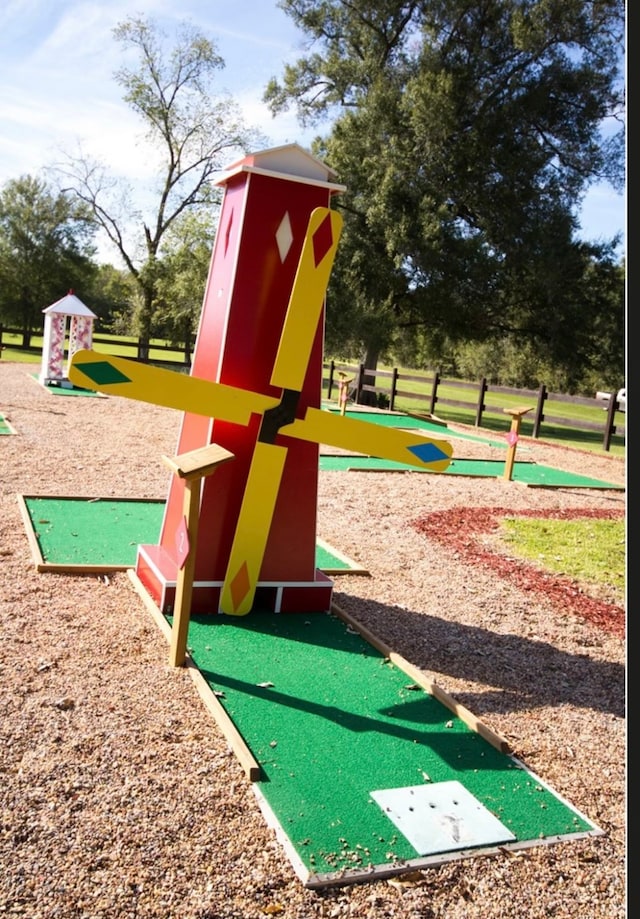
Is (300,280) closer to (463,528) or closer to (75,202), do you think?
(463,528)

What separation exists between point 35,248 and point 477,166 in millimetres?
25319

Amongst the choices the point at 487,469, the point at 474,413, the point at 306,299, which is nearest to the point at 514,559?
the point at 306,299

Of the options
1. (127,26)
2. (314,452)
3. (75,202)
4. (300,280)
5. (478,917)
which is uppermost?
(127,26)

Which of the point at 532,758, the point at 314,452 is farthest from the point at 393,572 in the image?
the point at 532,758

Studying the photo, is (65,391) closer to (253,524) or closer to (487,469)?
(487,469)

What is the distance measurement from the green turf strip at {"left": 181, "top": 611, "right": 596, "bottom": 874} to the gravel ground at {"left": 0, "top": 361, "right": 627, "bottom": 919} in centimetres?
16

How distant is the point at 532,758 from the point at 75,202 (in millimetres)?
39594

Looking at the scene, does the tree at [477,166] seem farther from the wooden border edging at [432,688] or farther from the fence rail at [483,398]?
the wooden border edging at [432,688]

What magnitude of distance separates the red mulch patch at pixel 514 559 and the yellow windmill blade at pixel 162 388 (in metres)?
3.47

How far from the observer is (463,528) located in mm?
9164

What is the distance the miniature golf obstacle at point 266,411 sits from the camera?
17.1ft

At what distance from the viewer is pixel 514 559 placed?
8.13 m

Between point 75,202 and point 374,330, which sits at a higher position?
point 75,202

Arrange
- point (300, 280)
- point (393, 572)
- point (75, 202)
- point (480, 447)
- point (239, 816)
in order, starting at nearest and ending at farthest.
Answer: point (239, 816) → point (300, 280) → point (393, 572) → point (480, 447) → point (75, 202)
